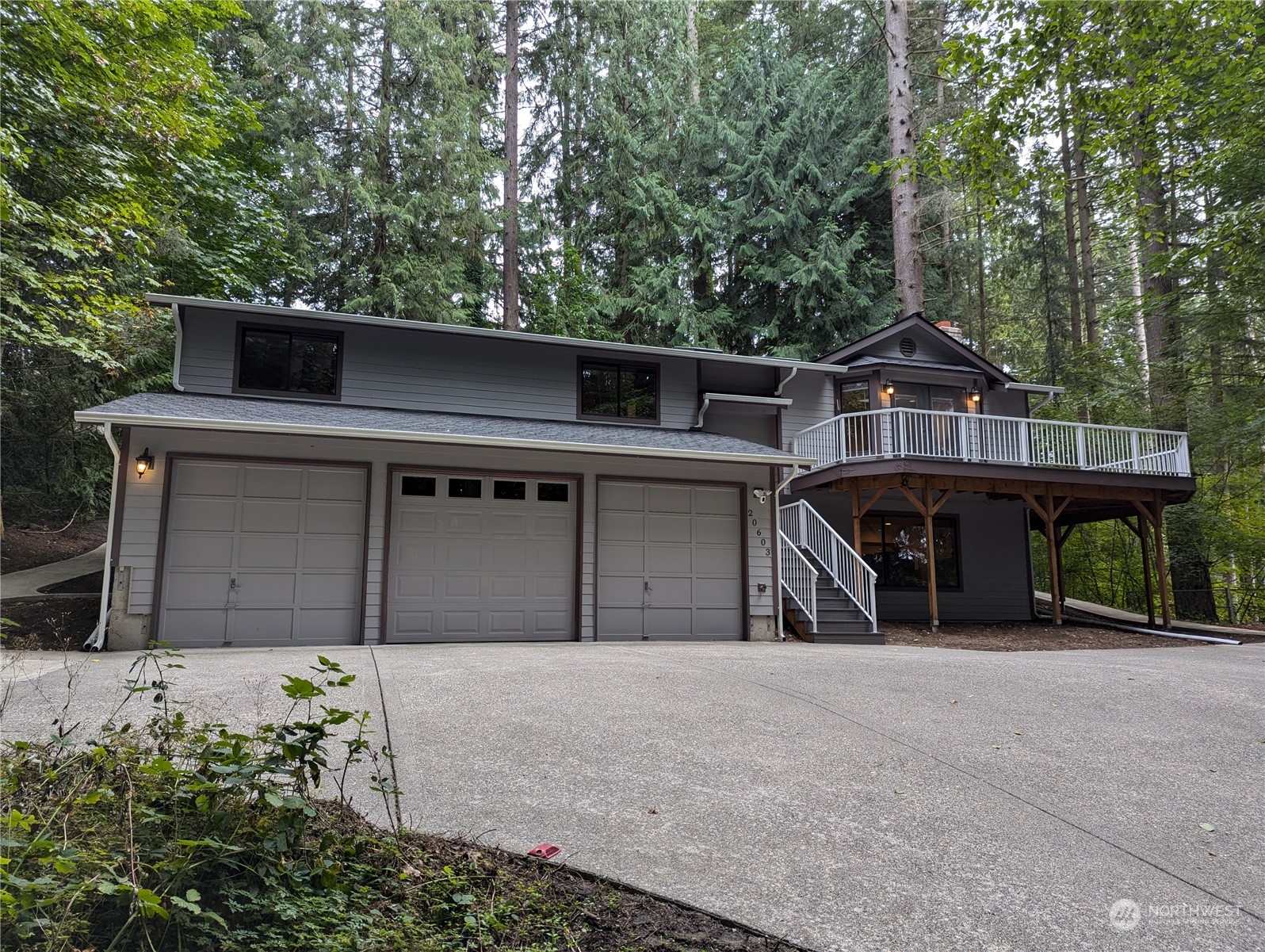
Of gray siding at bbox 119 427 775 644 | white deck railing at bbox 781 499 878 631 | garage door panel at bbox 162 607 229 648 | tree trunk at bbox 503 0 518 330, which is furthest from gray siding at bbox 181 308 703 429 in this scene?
tree trunk at bbox 503 0 518 330

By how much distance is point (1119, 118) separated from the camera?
7.52 m

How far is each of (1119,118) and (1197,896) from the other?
24.9ft

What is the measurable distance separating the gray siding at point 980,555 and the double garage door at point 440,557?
4727mm

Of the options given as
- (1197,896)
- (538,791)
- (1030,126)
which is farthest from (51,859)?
(1030,126)

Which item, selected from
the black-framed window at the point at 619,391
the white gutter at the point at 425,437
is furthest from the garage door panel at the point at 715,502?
the black-framed window at the point at 619,391

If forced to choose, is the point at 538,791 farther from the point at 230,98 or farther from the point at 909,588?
the point at 230,98

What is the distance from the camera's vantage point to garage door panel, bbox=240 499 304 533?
9555mm

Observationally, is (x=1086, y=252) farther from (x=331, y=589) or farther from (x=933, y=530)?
(x=331, y=589)

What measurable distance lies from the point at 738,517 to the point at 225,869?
992cm

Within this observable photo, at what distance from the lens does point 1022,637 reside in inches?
494

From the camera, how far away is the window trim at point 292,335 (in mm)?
Result: 10734

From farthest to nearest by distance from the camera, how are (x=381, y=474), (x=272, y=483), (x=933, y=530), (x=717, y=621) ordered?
(x=933, y=530) < (x=717, y=621) < (x=381, y=474) < (x=272, y=483)

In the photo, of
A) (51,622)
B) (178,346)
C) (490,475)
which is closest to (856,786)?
(490,475)

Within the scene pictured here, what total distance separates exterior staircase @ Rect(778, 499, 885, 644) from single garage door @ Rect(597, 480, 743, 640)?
962 millimetres
